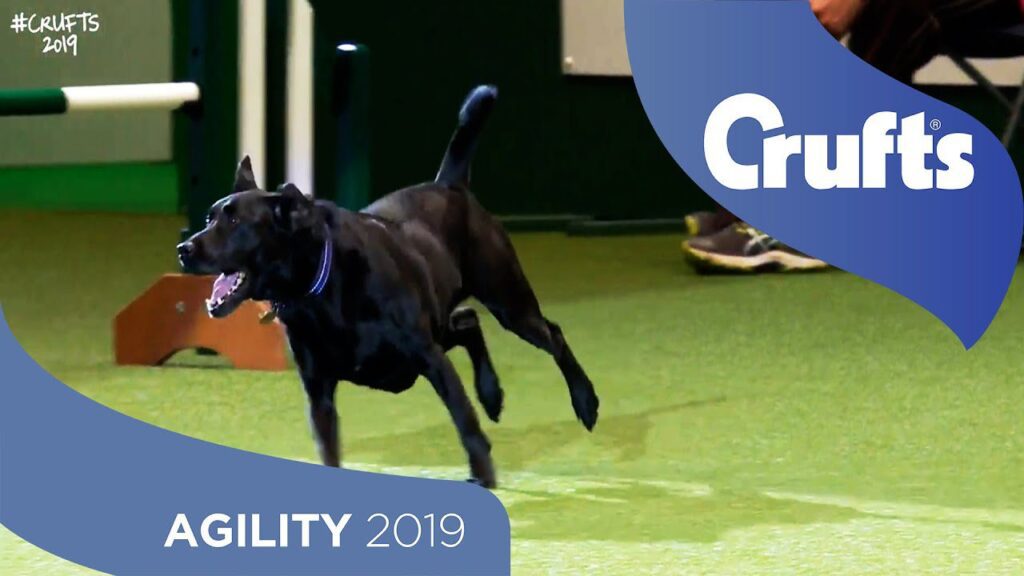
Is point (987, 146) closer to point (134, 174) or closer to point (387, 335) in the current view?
point (387, 335)

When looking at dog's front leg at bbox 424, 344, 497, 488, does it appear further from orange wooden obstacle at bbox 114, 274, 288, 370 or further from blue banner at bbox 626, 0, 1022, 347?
blue banner at bbox 626, 0, 1022, 347

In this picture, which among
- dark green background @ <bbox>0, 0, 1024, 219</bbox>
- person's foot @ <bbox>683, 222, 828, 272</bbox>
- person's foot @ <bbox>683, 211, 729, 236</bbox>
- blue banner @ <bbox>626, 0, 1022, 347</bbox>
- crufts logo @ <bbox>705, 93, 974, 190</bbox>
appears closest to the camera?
blue banner @ <bbox>626, 0, 1022, 347</bbox>

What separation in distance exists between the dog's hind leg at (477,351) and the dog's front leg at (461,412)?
0.32 m

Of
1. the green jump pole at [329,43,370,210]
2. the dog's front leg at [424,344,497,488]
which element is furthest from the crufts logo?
the dog's front leg at [424,344,497,488]

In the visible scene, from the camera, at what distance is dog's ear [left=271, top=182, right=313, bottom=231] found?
1.80 metres

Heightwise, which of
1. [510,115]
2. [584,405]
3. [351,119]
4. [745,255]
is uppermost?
[351,119]

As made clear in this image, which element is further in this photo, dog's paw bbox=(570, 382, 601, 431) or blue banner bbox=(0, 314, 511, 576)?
dog's paw bbox=(570, 382, 601, 431)

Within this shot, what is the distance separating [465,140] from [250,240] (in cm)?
51

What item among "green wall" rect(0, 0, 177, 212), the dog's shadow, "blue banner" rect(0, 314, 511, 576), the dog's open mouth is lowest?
"green wall" rect(0, 0, 177, 212)

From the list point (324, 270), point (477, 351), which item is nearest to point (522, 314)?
point (477, 351)

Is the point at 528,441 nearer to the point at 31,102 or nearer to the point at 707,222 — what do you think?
the point at 31,102

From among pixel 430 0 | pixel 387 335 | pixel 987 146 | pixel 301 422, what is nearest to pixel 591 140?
pixel 430 0

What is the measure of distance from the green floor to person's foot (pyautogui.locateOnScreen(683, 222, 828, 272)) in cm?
18

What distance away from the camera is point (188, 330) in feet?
9.70
